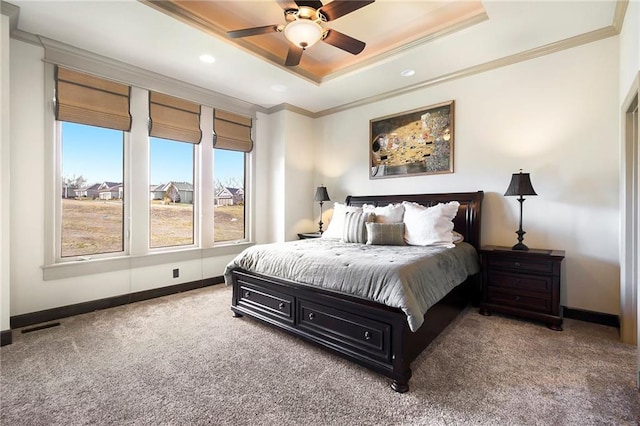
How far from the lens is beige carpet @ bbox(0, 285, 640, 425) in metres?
1.63

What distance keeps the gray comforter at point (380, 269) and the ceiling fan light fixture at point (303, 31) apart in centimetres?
184

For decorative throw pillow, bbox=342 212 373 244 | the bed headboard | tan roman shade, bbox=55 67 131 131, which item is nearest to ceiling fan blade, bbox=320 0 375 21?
decorative throw pillow, bbox=342 212 373 244

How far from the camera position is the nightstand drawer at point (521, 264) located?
9.15 ft

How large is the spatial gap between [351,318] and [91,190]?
3.27 meters

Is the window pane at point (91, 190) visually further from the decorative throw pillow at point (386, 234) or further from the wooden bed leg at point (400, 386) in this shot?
the wooden bed leg at point (400, 386)

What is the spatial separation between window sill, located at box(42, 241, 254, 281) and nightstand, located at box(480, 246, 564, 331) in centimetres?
353

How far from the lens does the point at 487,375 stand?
2006 millimetres

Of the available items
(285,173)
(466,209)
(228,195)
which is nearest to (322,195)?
(285,173)

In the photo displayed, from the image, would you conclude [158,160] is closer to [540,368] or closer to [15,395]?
[15,395]

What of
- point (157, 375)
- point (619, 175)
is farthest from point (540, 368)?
point (157, 375)

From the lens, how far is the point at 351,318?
2156 millimetres

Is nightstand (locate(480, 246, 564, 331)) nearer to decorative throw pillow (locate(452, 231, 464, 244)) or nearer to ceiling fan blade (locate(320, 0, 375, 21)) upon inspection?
decorative throw pillow (locate(452, 231, 464, 244))

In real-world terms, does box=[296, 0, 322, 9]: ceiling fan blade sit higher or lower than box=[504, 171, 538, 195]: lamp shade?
higher

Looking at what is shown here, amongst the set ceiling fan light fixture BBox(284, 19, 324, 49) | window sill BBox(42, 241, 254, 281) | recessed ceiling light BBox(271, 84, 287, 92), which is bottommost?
window sill BBox(42, 241, 254, 281)
